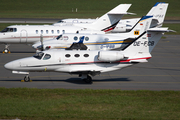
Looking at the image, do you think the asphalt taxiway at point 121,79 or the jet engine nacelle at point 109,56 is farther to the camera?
the jet engine nacelle at point 109,56

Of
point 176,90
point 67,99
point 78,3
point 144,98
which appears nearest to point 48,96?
point 67,99

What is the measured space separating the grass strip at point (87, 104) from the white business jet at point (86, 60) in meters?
2.47

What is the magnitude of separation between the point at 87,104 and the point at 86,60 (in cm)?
560

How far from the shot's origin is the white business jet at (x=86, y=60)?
20.2 meters

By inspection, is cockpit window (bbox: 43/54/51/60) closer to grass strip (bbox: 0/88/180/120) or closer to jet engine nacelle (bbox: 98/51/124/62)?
grass strip (bbox: 0/88/180/120)

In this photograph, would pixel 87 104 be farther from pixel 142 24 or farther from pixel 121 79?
pixel 142 24

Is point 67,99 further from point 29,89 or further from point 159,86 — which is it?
point 159,86

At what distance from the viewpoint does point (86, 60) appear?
20562 millimetres

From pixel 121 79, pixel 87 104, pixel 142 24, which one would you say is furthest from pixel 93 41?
pixel 87 104

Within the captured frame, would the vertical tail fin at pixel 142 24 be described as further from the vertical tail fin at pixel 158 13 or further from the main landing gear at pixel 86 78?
the main landing gear at pixel 86 78

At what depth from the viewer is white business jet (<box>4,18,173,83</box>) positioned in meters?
20.2

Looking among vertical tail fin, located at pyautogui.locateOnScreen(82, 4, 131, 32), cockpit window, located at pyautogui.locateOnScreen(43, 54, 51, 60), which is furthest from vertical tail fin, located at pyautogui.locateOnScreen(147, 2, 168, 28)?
cockpit window, located at pyautogui.locateOnScreen(43, 54, 51, 60)

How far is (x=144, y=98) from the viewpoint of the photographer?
16766 mm

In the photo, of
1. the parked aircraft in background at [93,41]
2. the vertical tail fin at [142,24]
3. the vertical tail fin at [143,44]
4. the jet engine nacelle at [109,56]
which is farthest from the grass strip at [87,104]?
the vertical tail fin at [142,24]
